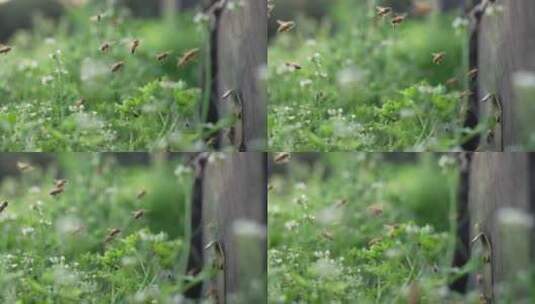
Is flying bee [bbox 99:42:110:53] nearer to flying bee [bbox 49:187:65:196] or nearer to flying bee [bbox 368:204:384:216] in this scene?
flying bee [bbox 49:187:65:196]

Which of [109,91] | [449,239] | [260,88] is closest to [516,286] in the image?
[449,239]

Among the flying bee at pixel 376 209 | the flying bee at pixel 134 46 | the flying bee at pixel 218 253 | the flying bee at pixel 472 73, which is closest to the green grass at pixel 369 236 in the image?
the flying bee at pixel 376 209

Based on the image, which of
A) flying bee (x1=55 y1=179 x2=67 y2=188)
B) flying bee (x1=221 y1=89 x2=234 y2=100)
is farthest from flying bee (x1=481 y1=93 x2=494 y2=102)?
flying bee (x1=55 y1=179 x2=67 y2=188)

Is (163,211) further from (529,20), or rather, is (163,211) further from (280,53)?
(529,20)

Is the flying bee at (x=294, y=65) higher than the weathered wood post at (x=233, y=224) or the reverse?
higher

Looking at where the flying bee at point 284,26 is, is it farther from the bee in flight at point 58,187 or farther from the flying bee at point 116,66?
the bee in flight at point 58,187

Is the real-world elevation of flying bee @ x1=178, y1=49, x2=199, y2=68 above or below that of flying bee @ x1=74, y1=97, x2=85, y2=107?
above

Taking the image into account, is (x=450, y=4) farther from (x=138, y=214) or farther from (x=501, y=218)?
(x=138, y=214)
